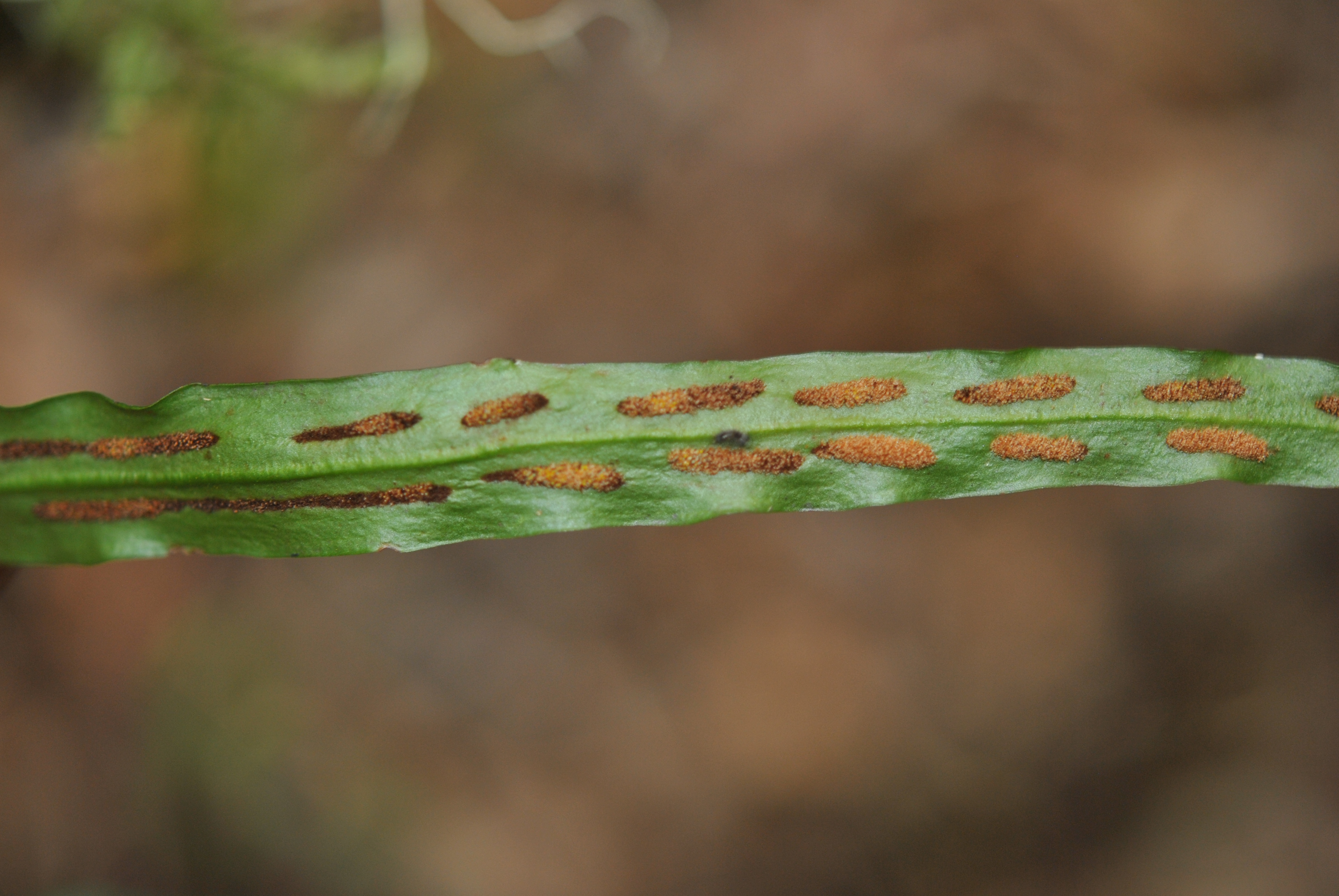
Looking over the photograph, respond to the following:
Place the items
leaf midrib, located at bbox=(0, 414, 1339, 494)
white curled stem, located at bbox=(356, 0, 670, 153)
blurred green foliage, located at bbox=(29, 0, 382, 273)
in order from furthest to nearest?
white curled stem, located at bbox=(356, 0, 670, 153) < blurred green foliage, located at bbox=(29, 0, 382, 273) < leaf midrib, located at bbox=(0, 414, 1339, 494)

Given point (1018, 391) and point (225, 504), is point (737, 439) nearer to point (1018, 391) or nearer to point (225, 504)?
point (1018, 391)

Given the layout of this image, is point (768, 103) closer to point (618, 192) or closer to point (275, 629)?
point (618, 192)

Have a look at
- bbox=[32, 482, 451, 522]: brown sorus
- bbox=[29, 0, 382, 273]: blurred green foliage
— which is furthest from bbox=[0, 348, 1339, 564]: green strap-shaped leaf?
bbox=[29, 0, 382, 273]: blurred green foliage

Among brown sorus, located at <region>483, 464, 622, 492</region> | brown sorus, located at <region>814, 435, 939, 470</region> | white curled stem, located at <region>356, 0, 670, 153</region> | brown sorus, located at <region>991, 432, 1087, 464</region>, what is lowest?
brown sorus, located at <region>991, 432, 1087, 464</region>

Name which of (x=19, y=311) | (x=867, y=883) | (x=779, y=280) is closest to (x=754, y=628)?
(x=867, y=883)

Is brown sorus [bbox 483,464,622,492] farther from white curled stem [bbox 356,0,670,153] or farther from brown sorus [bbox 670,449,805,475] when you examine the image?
white curled stem [bbox 356,0,670,153]

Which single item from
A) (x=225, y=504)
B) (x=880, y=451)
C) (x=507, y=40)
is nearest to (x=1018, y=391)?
(x=880, y=451)
